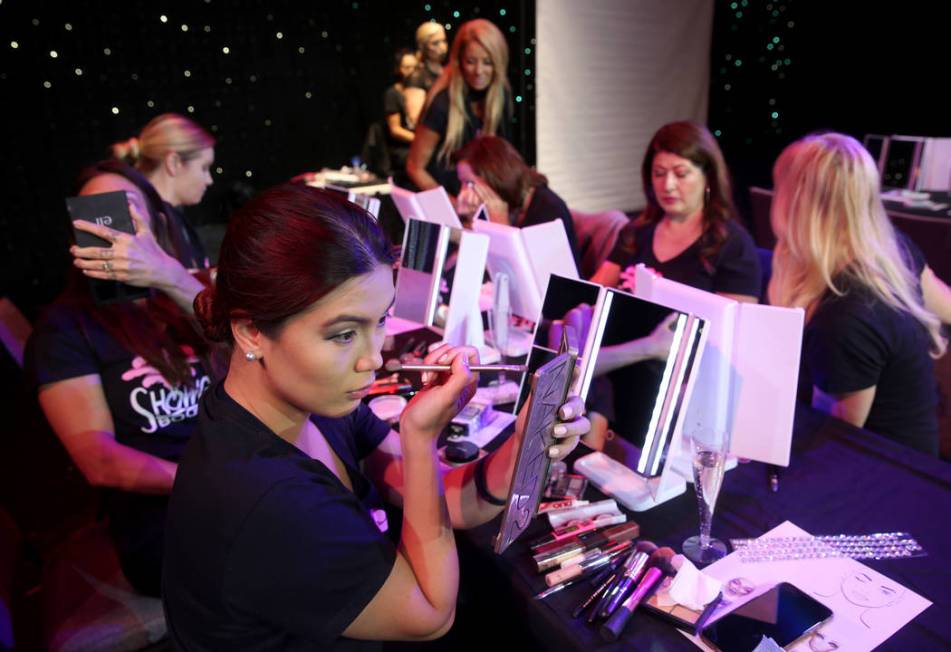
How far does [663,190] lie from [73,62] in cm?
424

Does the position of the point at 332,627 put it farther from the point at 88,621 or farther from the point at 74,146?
the point at 74,146

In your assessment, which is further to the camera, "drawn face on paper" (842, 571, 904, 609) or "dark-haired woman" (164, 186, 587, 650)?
"drawn face on paper" (842, 571, 904, 609)

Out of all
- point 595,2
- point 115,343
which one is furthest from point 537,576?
point 595,2

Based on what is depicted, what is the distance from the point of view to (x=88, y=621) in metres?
1.44

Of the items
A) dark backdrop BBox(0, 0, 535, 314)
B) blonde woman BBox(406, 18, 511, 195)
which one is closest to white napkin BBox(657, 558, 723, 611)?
blonde woman BBox(406, 18, 511, 195)

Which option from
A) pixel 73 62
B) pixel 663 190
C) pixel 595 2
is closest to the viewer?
pixel 663 190

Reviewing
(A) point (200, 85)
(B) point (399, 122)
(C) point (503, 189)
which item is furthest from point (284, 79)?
(C) point (503, 189)

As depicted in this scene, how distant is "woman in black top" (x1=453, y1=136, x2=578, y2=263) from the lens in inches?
108

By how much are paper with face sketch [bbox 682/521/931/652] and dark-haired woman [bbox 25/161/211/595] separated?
123 cm

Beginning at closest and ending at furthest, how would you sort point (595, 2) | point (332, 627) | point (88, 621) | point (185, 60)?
point (332, 627), point (88, 621), point (185, 60), point (595, 2)

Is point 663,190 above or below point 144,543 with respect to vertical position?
above

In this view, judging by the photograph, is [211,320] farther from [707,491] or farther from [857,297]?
[857,297]

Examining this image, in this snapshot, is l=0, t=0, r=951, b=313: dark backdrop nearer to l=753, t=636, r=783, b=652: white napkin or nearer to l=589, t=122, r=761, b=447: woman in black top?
l=589, t=122, r=761, b=447: woman in black top

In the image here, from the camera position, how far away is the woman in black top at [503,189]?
2.75 metres
